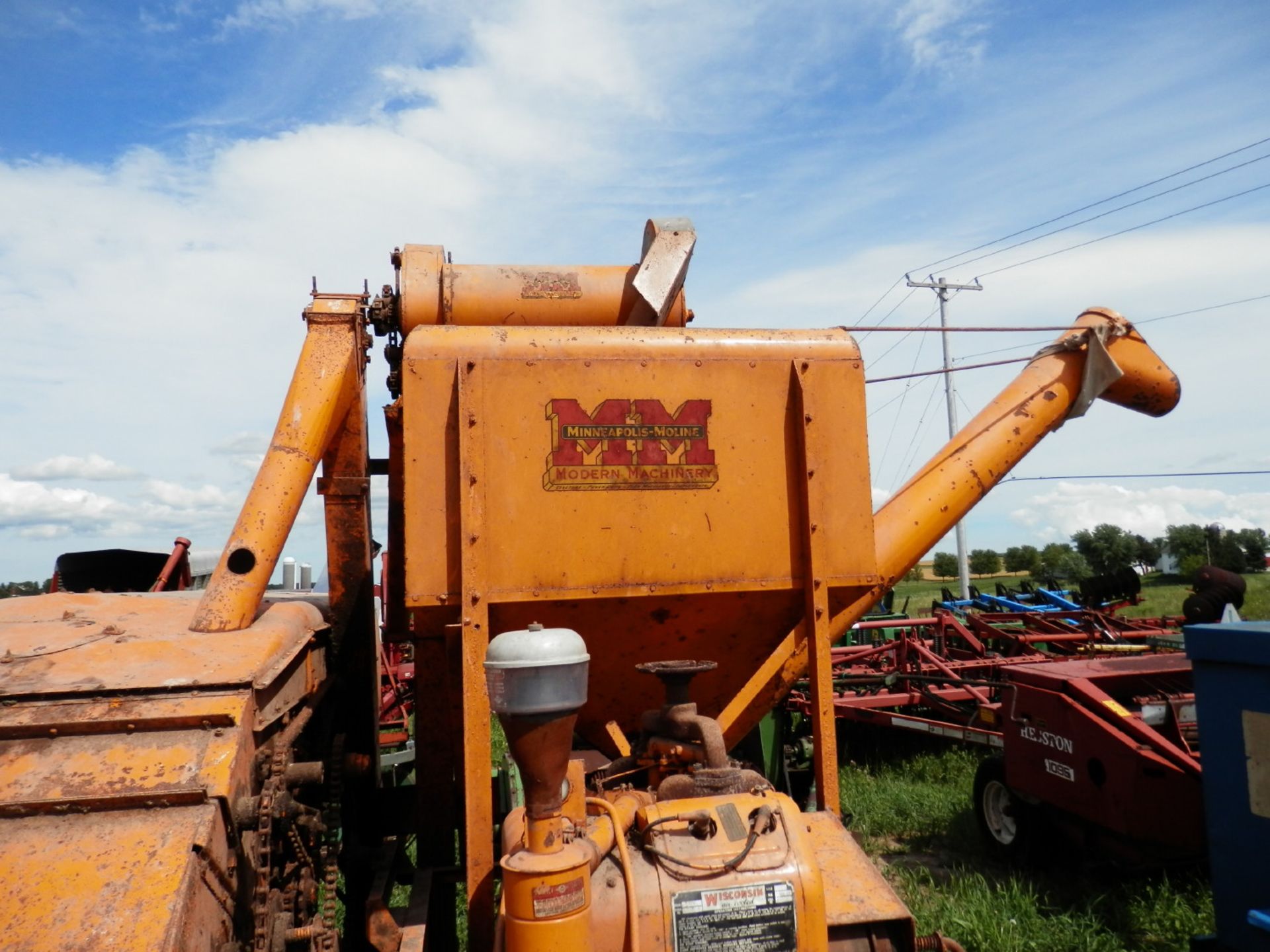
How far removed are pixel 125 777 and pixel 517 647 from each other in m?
1.07

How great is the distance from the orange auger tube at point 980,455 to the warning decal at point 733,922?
1.09 metres

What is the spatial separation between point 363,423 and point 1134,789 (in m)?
4.68

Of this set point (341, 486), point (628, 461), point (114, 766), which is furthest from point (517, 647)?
point (341, 486)

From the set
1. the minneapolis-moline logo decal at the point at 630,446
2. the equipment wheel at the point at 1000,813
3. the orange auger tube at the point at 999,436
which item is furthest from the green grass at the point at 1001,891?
the minneapolis-moline logo decal at the point at 630,446

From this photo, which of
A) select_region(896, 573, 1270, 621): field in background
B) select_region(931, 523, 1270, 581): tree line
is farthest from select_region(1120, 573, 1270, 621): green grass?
select_region(931, 523, 1270, 581): tree line

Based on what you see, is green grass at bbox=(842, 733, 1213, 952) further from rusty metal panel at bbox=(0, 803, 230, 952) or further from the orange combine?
rusty metal panel at bbox=(0, 803, 230, 952)

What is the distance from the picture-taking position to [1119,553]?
65.6m

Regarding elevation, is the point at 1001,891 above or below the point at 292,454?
below

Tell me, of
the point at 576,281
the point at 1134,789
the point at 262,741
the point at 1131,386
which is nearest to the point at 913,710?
the point at 1134,789

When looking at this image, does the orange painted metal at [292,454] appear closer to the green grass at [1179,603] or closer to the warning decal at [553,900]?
the warning decal at [553,900]

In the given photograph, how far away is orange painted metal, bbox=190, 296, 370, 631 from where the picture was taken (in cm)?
331

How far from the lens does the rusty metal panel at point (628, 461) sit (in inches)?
128

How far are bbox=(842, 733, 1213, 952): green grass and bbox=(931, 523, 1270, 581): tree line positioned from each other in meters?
51.5

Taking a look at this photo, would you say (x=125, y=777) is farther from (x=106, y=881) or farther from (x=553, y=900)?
(x=553, y=900)
